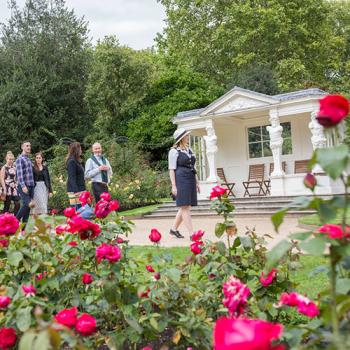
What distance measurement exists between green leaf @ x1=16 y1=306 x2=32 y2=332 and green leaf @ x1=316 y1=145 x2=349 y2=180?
1.54m

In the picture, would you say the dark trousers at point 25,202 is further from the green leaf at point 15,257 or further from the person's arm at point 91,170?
the green leaf at point 15,257

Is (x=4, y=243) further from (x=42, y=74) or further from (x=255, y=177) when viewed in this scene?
(x=42, y=74)

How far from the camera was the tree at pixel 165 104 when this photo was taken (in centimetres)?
2655

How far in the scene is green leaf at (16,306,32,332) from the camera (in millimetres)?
→ 2244

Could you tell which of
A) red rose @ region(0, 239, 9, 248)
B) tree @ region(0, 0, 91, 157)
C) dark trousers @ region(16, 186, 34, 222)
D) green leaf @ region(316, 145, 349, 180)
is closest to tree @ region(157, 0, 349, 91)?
tree @ region(0, 0, 91, 157)

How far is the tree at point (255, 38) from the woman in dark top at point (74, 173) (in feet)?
66.7

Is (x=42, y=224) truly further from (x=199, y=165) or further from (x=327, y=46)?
(x=327, y=46)

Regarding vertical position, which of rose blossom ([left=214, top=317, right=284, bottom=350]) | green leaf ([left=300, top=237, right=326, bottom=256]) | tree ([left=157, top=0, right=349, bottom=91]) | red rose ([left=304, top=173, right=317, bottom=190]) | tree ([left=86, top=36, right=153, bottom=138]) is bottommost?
rose blossom ([left=214, top=317, right=284, bottom=350])

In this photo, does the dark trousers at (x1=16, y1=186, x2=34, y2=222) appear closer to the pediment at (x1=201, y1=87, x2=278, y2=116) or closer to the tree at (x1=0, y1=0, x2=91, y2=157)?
the pediment at (x1=201, y1=87, x2=278, y2=116)

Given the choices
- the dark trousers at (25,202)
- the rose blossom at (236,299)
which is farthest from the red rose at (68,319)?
the dark trousers at (25,202)

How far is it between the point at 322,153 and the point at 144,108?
88.4ft

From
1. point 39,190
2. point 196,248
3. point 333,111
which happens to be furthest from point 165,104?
point 333,111

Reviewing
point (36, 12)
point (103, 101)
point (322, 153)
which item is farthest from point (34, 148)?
point (322, 153)

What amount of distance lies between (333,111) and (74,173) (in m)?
7.88
